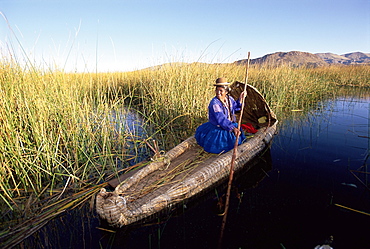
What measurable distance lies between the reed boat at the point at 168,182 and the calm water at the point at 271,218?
0.46 feet

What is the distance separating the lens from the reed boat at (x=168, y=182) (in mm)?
2031

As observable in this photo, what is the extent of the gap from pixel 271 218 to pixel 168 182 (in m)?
1.13

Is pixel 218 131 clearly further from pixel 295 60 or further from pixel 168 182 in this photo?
pixel 295 60

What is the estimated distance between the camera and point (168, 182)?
2555 mm

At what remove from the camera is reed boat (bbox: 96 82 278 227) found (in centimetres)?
203

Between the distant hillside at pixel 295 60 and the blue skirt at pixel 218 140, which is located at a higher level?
the distant hillside at pixel 295 60

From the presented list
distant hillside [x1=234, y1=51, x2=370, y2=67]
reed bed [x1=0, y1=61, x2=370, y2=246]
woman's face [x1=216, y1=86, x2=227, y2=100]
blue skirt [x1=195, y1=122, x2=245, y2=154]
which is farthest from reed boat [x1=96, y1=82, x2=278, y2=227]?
distant hillside [x1=234, y1=51, x2=370, y2=67]

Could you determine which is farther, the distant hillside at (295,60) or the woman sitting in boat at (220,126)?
the distant hillside at (295,60)

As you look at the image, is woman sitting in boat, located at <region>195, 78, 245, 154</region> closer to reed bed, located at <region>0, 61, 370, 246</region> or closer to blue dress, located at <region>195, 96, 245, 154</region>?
blue dress, located at <region>195, 96, 245, 154</region>

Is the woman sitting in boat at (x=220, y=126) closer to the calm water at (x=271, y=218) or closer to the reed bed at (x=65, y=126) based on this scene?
the calm water at (x=271, y=218)

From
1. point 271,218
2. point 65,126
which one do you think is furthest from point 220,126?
point 65,126

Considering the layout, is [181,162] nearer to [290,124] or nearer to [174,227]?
[174,227]

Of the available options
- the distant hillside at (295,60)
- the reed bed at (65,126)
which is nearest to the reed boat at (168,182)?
the reed bed at (65,126)

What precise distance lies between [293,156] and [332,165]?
0.54 m
